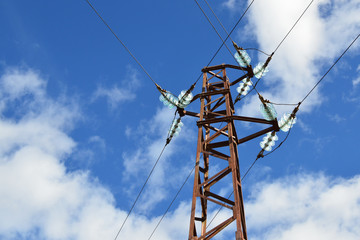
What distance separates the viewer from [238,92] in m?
16.1

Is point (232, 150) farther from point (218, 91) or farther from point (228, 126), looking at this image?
point (218, 91)

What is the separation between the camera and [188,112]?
14.6m

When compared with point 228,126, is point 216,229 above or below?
below

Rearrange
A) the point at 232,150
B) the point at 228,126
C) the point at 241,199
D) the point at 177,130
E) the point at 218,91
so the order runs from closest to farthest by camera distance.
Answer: the point at 241,199
the point at 232,150
the point at 228,126
the point at 218,91
the point at 177,130

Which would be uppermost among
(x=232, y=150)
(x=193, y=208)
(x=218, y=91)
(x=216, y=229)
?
(x=218, y=91)

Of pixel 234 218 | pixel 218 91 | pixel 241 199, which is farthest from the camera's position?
pixel 218 91

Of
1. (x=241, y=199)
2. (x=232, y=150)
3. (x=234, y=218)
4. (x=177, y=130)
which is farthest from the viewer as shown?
(x=177, y=130)

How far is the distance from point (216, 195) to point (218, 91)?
4.10 meters

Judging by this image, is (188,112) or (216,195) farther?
(188,112)

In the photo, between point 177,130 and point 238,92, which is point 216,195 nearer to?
point 177,130

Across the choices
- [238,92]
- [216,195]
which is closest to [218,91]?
[238,92]

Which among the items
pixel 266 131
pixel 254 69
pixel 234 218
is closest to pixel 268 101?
pixel 266 131

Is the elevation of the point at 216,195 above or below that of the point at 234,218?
above

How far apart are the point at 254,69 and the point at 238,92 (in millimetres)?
1130
